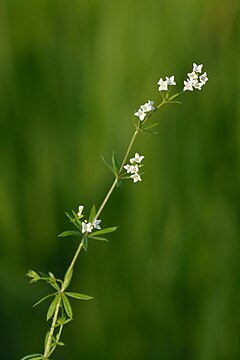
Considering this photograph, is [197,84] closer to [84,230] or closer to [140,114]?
[140,114]

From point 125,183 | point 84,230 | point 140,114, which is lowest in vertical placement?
point 84,230

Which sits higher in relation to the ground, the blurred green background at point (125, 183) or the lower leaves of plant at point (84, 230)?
the blurred green background at point (125, 183)

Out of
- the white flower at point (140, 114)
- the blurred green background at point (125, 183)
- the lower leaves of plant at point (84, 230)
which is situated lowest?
the lower leaves of plant at point (84, 230)

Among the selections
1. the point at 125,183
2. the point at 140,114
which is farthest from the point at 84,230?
the point at 125,183

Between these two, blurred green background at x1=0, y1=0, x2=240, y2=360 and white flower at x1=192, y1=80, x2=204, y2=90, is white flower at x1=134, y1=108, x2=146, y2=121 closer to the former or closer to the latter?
white flower at x1=192, y1=80, x2=204, y2=90

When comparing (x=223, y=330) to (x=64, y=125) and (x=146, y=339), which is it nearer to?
(x=146, y=339)

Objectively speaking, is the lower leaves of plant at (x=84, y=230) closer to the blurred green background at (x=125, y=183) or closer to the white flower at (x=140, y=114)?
the white flower at (x=140, y=114)

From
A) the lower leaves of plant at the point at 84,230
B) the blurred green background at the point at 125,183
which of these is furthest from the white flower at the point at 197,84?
the blurred green background at the point at 125,183

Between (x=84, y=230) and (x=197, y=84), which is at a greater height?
(x=197, y=84)
